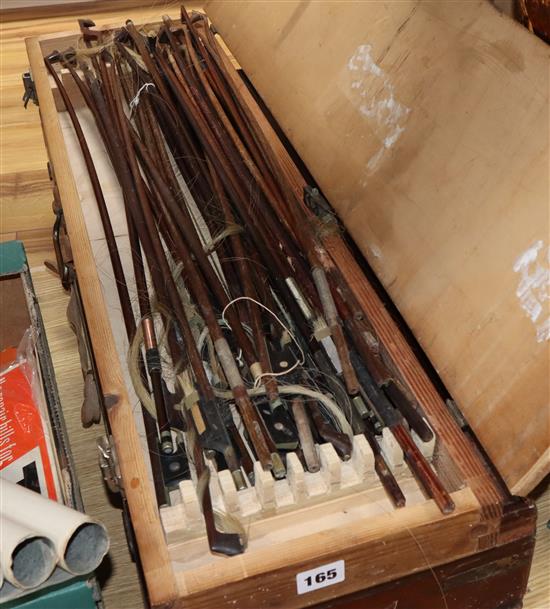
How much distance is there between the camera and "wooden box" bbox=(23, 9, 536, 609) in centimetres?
102

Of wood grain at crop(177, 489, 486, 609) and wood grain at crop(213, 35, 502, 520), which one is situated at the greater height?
wood grain at crop(213, 35, 502, 520)

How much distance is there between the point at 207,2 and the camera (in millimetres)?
2117

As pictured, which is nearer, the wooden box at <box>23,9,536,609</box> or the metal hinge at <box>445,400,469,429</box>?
the wooden box at <box>23,9,536,609</box>

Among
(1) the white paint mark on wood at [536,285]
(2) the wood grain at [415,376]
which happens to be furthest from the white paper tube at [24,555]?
(1) the white paint mark on wood at [536,285]

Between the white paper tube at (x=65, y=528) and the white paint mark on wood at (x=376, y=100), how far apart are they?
722 millimetres

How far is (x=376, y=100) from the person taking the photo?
1.43m

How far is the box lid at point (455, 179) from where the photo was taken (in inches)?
41.6

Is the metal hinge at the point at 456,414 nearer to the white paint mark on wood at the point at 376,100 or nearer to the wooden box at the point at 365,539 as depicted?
the wooden box at the point at 365,539

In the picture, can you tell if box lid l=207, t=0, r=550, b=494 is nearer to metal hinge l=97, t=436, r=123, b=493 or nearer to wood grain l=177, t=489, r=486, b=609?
wood grain l=177, t=489, r=486, b=609

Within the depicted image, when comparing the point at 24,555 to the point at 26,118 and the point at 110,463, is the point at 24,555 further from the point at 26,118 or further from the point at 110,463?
the point at 26,118

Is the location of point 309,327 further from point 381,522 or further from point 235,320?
point 381,522

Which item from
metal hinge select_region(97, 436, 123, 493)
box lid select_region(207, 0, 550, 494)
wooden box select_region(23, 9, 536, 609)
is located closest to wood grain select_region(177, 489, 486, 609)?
wooden box select_region(23, 9, 536, 609)

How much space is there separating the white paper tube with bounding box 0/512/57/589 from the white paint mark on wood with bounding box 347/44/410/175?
772mm

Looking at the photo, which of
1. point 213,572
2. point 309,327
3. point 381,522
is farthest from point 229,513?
point 309,327
